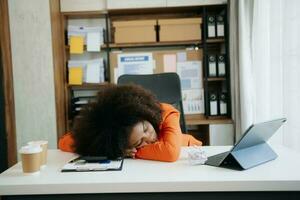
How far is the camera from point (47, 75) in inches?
106

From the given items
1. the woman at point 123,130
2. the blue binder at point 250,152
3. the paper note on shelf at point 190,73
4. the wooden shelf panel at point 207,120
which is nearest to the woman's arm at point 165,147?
the woman at point 123,130

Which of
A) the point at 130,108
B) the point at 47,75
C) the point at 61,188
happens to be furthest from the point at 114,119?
the point at 47,75

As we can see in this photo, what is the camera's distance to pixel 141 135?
1.09 meters

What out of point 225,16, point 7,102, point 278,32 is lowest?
point 7,102

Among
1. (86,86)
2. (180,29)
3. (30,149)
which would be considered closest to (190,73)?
(180,29)

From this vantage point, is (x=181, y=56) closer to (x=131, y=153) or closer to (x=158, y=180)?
(x=131, y=153)

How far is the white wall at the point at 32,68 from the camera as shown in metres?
2.64

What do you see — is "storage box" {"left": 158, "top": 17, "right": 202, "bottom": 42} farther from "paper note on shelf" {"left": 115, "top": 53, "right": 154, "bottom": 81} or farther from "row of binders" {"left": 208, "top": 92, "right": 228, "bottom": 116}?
"row of binders" {"left": 208, "top": 92, "right": 228, "bottom": 116}

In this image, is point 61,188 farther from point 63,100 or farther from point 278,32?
point 63,100

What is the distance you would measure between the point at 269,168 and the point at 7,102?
2.33 m

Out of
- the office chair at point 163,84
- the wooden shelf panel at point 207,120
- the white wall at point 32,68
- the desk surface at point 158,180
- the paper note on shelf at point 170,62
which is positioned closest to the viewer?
the desk surface at point 158,180

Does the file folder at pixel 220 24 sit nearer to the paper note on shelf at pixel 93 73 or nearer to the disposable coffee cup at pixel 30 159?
the paper note on shelf at pixel 93 73

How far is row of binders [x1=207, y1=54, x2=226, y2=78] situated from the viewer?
Result: 2.87m

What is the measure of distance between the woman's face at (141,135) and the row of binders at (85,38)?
194cm
